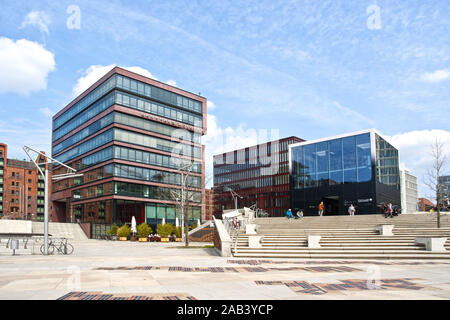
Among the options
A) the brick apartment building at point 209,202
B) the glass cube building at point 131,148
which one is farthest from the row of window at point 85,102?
the brick apartment building at point 209,202

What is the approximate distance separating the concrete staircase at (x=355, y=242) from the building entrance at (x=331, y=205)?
84.8 ft

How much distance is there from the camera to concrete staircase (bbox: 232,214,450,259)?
19.0 meters

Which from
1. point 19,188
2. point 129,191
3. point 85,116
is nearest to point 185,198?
point 129,191

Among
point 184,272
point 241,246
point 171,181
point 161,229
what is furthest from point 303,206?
point 184,272

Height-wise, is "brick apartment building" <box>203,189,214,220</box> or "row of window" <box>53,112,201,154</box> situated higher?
"row of window" <box>53,112,201,154</box>

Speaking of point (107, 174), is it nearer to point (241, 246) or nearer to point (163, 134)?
point (163, 134)

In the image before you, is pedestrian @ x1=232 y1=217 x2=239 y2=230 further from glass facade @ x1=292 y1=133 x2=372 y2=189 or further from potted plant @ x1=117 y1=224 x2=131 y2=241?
potted plant @ x1=117 y1=224 x2=131 y2=241

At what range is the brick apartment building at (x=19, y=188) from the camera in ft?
417

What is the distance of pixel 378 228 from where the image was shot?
23.6 metres

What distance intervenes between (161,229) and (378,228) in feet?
99.5

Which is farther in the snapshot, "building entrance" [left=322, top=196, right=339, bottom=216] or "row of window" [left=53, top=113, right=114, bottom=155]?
"row of window" [left=53, top=113, right=114, bottom=155]

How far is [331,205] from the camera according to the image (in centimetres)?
5534

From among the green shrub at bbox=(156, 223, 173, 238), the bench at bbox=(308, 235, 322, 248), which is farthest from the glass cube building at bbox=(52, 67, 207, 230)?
the bench at bbox=(308, 235, 322, 248)

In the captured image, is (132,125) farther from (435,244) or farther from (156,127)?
(435,244)
